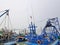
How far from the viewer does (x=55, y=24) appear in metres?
5.36

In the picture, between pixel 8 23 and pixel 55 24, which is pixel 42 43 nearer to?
pixel 55 24

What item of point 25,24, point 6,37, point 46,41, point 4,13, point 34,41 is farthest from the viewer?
point 25,24

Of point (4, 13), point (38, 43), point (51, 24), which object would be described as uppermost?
point (4, 13)

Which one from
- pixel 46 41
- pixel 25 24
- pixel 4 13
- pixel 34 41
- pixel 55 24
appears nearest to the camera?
pixel 46 41

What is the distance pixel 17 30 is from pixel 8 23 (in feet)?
2.02

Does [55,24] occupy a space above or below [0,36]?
above

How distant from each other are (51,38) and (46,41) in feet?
1.52

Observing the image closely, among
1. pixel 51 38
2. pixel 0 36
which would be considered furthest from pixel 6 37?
pixel 51 38

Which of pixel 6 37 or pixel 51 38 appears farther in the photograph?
pixel 6 37

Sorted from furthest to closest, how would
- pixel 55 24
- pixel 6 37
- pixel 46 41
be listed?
pixel 55 24 → pixel 6 37 → pixel 46 41

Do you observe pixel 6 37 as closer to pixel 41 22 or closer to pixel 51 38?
pixel 51 38

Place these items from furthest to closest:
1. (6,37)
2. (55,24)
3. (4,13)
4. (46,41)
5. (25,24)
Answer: (25,24)
(4,13)
(55,24)
(6,37)
(46,41)

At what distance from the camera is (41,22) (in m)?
6.45

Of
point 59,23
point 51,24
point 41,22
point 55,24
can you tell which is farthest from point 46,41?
point 41,22
